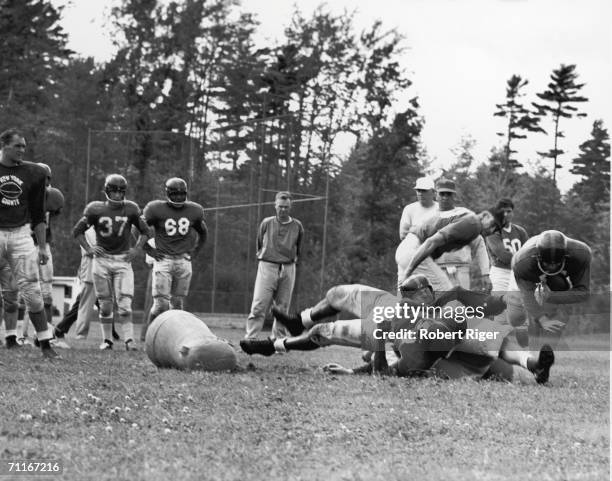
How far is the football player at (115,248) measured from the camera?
41.9 ft

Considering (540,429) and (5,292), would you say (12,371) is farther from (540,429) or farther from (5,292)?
(540,429)

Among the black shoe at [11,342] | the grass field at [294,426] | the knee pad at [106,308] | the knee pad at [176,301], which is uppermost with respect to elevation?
the knee pad at [176,301]

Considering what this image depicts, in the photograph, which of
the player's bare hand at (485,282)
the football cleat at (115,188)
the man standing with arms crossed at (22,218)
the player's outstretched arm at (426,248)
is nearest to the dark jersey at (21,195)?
the man standing with arms crossed at (22,218)

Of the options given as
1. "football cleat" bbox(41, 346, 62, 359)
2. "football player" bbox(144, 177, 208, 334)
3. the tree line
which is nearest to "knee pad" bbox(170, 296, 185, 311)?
"football player" bbox(144, 177, 208, 334)

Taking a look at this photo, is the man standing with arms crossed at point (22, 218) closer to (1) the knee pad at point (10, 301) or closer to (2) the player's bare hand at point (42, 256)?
(2) the player's bare hand at point (42, 256)

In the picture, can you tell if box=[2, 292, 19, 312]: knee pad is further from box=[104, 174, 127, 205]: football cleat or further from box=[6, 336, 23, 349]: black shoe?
box=[104, 174, 127, 205]: football cleat

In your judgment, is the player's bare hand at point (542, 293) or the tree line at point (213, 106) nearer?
the player's bare hand at point (542, 293)

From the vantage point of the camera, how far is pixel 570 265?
8.83 meters

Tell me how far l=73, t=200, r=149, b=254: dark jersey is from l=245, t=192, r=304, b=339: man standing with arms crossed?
5.94 ft

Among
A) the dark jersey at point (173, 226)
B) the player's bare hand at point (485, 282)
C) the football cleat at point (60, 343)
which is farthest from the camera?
the dark jersey at point (173, 226)

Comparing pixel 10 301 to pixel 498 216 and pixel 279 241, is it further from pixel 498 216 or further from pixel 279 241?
pixel 498 216

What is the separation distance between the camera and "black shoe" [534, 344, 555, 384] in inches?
344

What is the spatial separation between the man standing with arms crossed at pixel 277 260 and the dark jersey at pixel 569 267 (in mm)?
5163

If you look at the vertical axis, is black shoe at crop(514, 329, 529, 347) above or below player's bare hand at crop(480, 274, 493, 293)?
below
